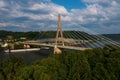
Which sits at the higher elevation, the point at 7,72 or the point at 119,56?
the point at 119,56

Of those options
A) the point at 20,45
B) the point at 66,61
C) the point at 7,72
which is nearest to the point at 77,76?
the point at 66,61

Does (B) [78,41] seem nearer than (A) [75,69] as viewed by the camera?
No

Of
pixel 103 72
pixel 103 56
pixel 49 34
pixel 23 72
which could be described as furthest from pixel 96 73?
pixel 49 34

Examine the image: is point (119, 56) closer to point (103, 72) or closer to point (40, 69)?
point (103, 72)

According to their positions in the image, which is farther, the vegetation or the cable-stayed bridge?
the cable-stayed bridge

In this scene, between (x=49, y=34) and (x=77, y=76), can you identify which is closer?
(x=77, y=76)

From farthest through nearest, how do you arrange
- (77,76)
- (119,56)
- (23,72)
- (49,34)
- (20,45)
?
(49,34), (20,45), (119,56), (77,76), (23,72)

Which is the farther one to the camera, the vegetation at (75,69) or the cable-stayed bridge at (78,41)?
the cable-stayed bridge at (78,41)

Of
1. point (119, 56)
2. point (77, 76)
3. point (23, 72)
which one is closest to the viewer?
point (23, 72)
